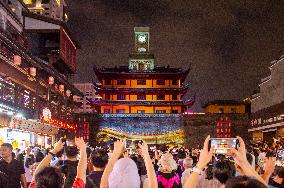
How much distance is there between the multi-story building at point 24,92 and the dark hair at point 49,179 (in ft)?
66.0

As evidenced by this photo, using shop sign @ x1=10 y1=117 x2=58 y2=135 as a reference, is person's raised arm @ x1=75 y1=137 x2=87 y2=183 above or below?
below

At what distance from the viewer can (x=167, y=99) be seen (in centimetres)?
6084

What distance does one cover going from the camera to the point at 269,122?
57438 mm

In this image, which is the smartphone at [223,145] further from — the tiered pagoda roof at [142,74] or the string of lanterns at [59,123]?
the tiered pagoda roof at [142,74]

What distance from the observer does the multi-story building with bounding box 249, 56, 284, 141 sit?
5384 cm

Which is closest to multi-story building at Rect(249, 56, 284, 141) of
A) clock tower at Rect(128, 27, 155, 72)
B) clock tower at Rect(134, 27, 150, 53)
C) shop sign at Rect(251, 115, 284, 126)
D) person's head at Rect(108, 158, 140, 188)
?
shop sign at Rect(251, 115, 284, 126)

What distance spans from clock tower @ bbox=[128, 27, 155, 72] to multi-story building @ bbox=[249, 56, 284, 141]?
17.0 m

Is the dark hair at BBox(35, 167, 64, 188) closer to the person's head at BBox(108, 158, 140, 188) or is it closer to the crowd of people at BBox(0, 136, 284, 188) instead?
the crowd of people at BBox(0, 136, 284, 188)

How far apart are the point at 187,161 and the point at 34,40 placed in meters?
47.8

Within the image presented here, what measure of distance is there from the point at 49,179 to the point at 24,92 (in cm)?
2720

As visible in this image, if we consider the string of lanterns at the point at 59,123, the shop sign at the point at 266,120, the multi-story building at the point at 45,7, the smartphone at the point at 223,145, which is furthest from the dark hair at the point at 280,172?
the multi-story building at the point at 45,7

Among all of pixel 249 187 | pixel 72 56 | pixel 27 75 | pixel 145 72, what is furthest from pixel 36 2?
pixel 249 187

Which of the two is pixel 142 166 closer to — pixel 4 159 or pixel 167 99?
pixel 4 159

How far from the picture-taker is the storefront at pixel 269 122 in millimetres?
52281
